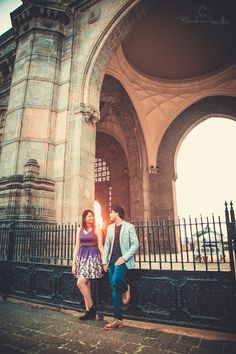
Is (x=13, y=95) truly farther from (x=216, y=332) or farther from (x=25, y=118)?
(x=216, y=332)

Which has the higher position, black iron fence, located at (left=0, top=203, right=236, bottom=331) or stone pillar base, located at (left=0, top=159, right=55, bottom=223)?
stone pillar base, located at (left=0, top=159, right=55, bottom=223)

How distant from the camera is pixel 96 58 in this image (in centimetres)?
819

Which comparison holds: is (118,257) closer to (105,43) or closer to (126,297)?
(126,297)

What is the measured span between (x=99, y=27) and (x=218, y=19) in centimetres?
577

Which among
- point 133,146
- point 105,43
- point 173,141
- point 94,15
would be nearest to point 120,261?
point 105,43

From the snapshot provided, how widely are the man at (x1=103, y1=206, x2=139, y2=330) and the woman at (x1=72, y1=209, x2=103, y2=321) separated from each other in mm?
240

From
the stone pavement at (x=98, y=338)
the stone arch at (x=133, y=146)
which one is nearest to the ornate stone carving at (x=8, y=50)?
the stone arch at (x=133, y=146)

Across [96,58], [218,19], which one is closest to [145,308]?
[96,58]

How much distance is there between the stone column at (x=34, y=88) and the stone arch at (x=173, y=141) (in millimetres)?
8246

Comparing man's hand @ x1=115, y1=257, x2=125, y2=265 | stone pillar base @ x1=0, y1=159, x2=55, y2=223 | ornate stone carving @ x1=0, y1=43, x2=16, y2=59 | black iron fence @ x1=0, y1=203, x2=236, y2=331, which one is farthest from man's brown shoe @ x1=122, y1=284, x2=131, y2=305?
ornate stone carving @ x1=0, y1=43, x2=16, y2=59

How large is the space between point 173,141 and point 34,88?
371 inches

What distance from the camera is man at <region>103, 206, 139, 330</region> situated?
3238 millimetres

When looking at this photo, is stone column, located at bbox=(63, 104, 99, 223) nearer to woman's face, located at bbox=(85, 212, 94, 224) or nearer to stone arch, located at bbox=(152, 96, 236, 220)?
woman's face, located at bbox=(85, 212, 94, 224)

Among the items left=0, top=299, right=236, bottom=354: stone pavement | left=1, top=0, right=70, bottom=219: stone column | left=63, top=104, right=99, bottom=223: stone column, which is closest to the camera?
left=0, top=299, right=236, bottom=354: stone pavement
